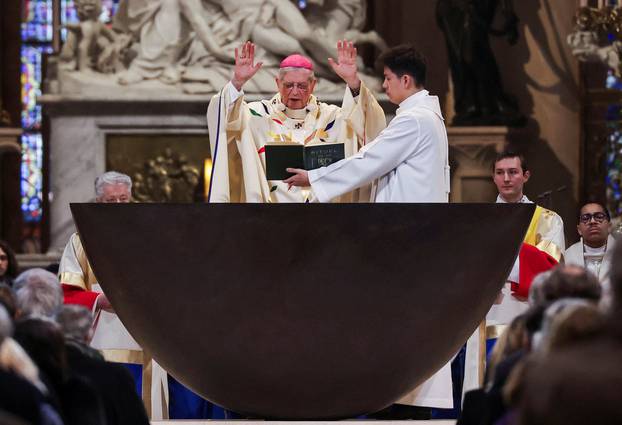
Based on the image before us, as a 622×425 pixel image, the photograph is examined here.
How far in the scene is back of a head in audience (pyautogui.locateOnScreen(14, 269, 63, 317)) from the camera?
4.89 metres

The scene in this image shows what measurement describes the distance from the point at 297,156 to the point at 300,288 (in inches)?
52.7

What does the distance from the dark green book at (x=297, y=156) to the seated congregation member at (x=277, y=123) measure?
0.45 meters

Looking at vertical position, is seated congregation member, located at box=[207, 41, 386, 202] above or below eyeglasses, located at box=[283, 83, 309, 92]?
below

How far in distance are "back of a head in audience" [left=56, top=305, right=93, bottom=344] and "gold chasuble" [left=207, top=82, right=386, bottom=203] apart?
2.69 metres

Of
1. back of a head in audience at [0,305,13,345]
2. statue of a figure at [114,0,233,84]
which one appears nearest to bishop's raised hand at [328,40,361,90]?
back of a head in audience at [0,305,13,345]

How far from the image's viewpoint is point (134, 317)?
5.98 meters

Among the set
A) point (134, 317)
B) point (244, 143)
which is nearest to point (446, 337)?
point (134, 317)

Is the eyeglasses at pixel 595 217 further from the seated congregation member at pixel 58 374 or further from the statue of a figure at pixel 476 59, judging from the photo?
the seated congregation member at pixel 58 374

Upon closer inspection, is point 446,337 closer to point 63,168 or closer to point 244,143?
point 244,143

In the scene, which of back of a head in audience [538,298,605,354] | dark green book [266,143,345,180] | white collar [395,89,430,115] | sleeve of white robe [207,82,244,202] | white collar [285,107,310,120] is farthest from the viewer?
white collar [285,107,310,120]

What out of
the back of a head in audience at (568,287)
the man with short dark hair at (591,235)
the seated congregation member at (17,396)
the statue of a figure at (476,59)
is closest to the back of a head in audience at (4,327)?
the seated congregation member at (17,396)

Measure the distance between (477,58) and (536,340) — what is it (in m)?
9.24

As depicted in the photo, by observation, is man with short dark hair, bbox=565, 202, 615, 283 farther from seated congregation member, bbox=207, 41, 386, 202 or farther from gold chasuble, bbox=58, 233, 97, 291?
gold chasuble, bbox=58, 233, 97, 291

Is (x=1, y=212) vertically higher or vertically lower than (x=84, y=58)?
lower
